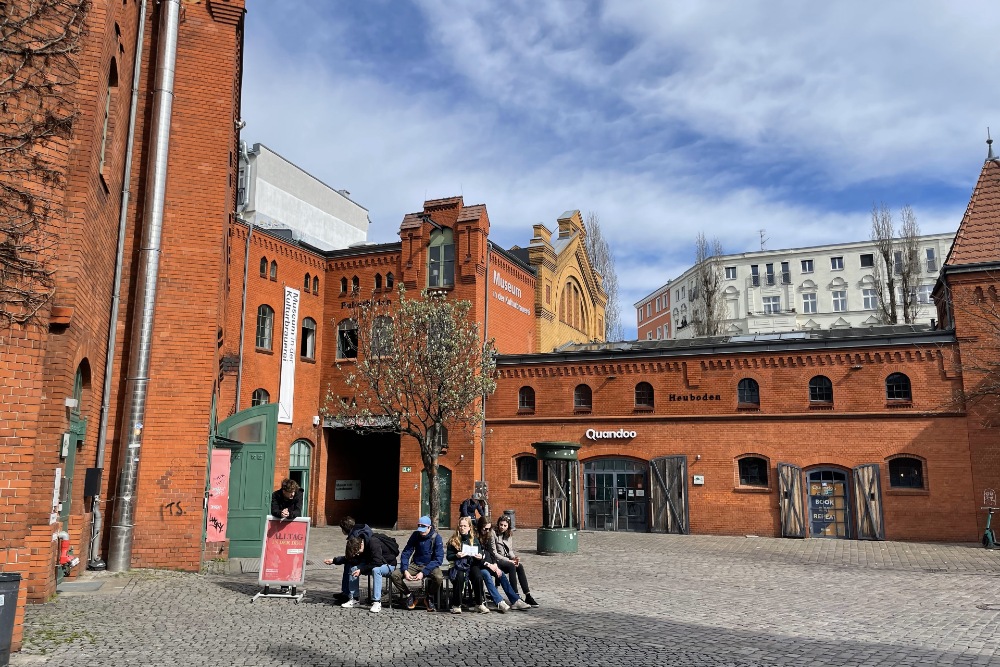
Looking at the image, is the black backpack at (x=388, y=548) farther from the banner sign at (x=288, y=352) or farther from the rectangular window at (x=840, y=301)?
the rectangular window at (x=840, y=301)

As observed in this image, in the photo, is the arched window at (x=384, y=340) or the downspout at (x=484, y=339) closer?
the arched window at (x=384, y=340)

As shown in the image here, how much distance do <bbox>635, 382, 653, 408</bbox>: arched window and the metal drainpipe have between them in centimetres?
1725

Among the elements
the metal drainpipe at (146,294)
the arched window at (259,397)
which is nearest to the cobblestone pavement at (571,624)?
the metal drainpipe at (146,294)

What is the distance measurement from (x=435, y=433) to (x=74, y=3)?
393 inches

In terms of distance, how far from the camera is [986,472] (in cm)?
2156

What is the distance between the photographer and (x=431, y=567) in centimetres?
1039

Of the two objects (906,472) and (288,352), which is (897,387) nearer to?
(906,472)

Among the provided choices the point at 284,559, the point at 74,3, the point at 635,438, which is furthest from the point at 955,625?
the point at 635,438

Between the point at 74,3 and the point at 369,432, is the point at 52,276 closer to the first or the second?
the point at 74,3

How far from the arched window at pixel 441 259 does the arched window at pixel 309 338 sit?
5.06 meters

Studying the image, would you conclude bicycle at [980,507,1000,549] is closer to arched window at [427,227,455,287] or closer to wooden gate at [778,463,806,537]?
wooden gate at [778,463,806,537]

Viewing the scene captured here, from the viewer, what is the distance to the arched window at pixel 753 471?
79.3 feet

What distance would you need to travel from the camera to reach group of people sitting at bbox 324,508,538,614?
10258mm

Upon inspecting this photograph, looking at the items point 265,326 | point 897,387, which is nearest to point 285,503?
point 265,326
